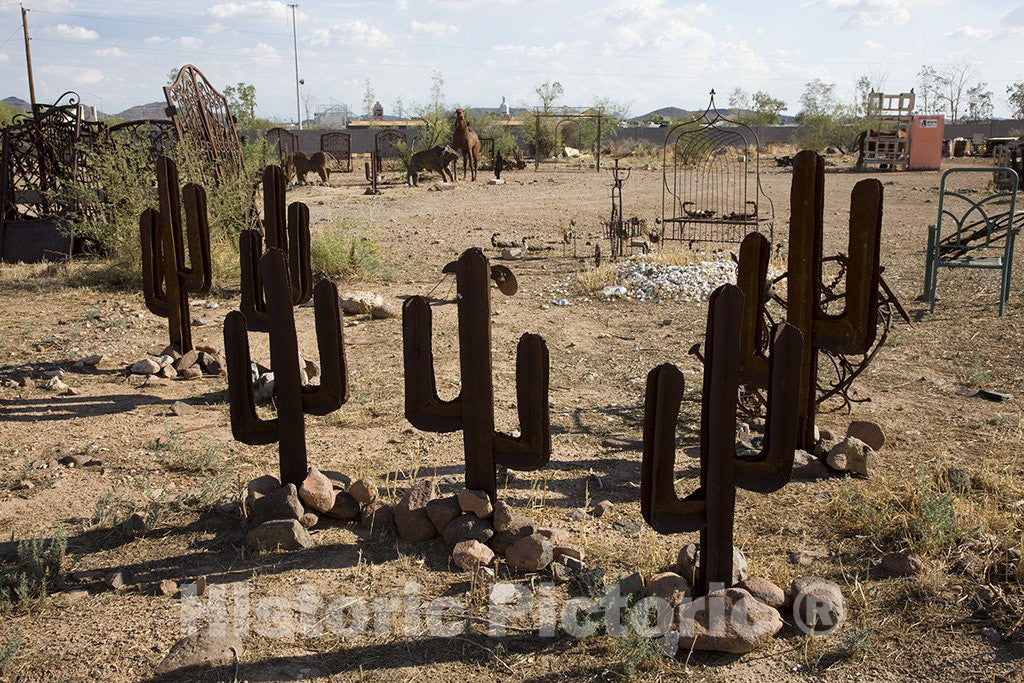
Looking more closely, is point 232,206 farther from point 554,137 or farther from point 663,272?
point 554,137

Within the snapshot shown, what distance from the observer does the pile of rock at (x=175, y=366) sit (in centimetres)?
644

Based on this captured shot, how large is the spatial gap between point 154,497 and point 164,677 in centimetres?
146

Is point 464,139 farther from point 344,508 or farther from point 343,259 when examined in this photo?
point 344,508

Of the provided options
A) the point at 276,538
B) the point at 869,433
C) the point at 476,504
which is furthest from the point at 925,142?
the point at 276,538

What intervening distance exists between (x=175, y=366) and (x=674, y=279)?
529cm

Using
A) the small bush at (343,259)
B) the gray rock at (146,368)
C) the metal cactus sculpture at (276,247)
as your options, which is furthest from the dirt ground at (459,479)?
the small bush at (343,259)

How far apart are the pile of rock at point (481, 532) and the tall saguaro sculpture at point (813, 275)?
1147 millimetres

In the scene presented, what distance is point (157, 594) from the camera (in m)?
3.40

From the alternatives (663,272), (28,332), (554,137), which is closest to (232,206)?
(28,332)

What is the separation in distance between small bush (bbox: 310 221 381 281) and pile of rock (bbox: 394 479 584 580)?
22.1 feet

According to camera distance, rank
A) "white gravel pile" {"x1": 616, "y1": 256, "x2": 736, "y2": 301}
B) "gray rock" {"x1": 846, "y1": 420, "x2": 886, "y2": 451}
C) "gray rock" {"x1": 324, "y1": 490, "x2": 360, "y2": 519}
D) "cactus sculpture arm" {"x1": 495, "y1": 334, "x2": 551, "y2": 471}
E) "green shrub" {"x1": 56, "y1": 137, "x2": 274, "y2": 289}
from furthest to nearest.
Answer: "green shrub" {"x1": 56, "y1": 137, "x2": 274, "y2": 289}
"white gravel pile" {"x1": 616, "y1": 256, "x2": 736, "y2": 301}
"gray rock" {"x1": 846, "y1": 420, "x2": 886, "y2": 451}
"gray rock" {"x1": 324, "y1": 490, "x2": 360, "y2": 519}
"cactus sculpture arm" {"x1": 495, "y1": 334, "x2": 551, "y2": 471}

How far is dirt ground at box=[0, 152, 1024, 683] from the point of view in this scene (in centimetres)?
300

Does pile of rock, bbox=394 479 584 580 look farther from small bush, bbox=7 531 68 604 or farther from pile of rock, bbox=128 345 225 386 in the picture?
pile of rock, bbox=128 345 225 386

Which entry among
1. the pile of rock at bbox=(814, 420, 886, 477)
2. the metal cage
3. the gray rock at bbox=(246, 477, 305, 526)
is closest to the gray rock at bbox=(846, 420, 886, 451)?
the pile of rock at bbox=(814, 420, 886, 477)
